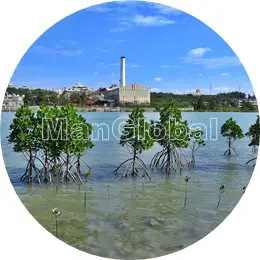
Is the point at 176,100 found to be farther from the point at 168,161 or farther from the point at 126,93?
the point at 168,161

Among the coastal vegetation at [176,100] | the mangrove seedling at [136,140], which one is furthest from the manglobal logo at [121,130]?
the coastal vegetation at [176,100]

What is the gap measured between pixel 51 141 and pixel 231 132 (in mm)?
3167

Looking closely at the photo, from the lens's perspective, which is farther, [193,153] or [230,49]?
[193,153]

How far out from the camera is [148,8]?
19.4 ft

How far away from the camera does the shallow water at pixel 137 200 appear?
217 inches

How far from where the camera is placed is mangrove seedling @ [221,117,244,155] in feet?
22.3

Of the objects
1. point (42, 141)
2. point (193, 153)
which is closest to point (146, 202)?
point (193, 153)

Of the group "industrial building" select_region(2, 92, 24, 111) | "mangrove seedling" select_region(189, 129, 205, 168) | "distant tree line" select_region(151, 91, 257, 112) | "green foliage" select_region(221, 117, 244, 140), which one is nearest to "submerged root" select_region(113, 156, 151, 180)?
"mangrove seedling" select_region(189, 129, 205, 168)

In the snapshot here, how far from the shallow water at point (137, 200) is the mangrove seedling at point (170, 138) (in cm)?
17

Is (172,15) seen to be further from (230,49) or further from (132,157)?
(132,157)

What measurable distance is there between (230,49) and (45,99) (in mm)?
3032

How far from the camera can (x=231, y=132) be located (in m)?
7.18

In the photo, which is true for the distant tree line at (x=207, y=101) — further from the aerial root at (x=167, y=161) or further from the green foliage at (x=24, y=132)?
the green foliage at (x=24, y=132)

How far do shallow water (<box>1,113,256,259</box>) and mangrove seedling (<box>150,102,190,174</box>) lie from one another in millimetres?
172
